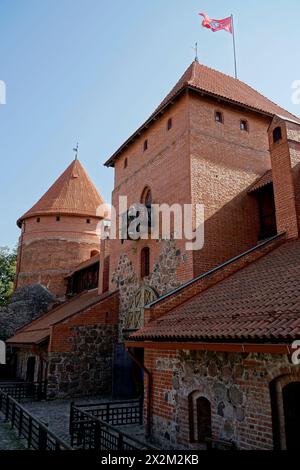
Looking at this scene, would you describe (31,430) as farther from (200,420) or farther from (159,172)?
(159,172)

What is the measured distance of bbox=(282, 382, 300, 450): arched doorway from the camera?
548cm

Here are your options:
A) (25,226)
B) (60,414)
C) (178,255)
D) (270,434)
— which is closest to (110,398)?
(60,414)

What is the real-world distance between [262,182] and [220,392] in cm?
836

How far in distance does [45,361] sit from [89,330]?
215cm

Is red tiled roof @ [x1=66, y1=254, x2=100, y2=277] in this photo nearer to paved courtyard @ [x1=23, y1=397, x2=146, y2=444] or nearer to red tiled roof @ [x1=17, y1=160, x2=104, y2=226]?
red tiled roof @ [x1=17, y1=160, x2=104, y2=226]

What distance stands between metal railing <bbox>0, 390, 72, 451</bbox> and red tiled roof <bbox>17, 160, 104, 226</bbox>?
16381mm

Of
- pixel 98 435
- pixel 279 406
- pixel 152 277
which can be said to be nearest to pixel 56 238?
pixel 152 277

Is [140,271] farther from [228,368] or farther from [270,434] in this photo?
[270,434]

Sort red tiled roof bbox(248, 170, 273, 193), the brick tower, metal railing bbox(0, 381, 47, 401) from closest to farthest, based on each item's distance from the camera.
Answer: red tiled roof bbox(248, 170, 273, 193) < metal railing bbox(0, 381, 47, 401) < the brick tower

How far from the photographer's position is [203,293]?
9.02m

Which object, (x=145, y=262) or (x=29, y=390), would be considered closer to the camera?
Answer: (x=145, y=262)

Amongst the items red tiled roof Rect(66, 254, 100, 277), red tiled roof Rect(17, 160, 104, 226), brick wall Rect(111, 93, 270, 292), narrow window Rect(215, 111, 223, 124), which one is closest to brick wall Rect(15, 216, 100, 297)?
red tiled roof Rect(17, 160, 104, 226)

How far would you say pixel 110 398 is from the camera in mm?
13859

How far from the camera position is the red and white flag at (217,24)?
15.4 m
